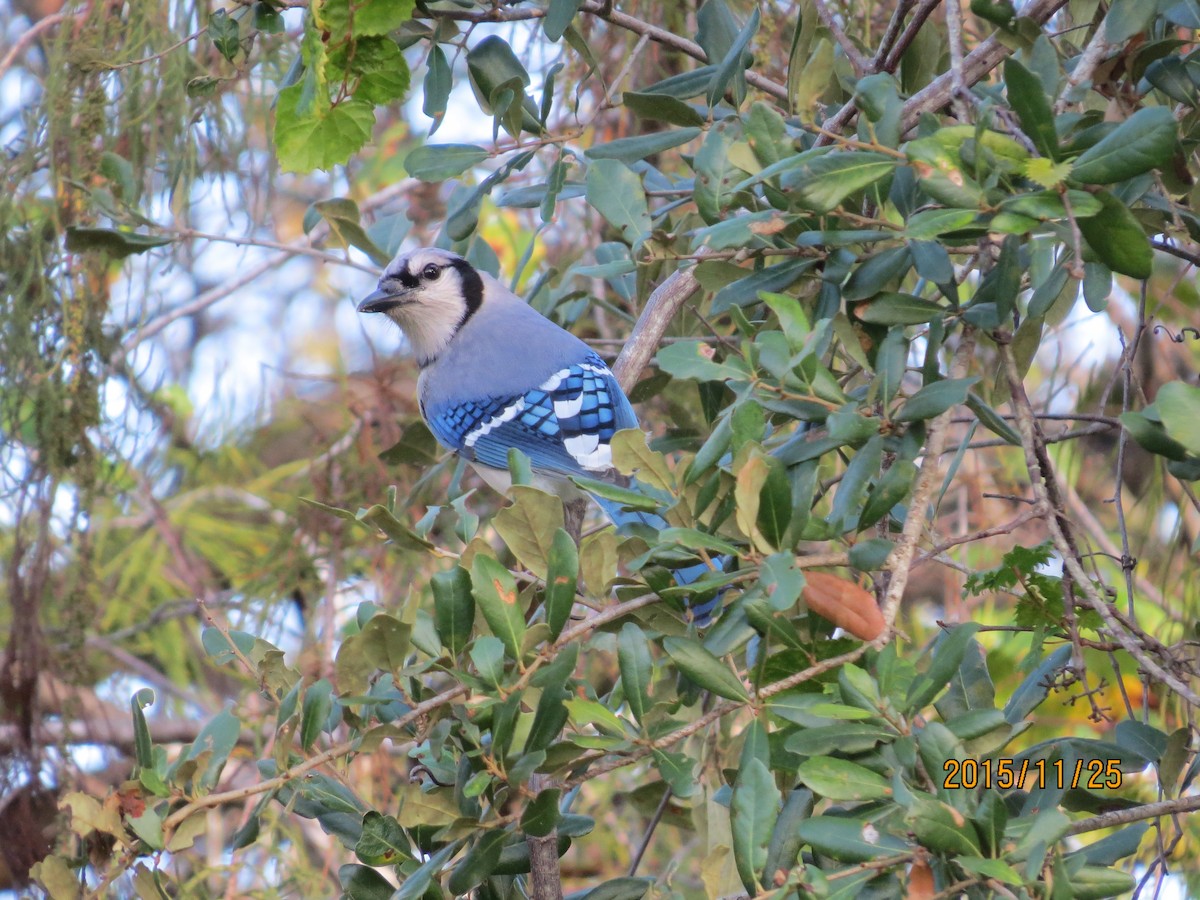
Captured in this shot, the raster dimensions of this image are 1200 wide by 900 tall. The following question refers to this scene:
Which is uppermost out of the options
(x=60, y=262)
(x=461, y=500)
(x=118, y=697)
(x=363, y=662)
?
(x=60, y=262)

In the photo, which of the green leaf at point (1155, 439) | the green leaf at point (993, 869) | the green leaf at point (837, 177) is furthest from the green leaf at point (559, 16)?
the green leaf at point (993, 869)

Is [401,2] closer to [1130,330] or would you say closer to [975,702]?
[975,702]

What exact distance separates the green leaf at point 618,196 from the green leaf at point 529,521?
359mm

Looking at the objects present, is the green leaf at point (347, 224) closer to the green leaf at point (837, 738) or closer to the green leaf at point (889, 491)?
the green leaf at point (889, 491)

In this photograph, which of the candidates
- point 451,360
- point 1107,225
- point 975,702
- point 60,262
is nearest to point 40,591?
point 60,262

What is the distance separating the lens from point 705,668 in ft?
3.51

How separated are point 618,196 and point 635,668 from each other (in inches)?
22.9

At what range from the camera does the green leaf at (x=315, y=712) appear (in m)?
1.16

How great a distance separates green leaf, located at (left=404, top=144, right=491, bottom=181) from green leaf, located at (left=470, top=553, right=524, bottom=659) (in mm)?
688

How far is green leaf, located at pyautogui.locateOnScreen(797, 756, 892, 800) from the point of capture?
969 mm

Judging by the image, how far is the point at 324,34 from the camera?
4.57ft

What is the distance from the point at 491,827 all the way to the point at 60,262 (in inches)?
→ 62.5

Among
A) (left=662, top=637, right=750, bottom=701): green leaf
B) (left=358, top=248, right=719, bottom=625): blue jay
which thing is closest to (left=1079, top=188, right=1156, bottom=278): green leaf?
(left=662, top=637, right=750, bottom=701): green leaf

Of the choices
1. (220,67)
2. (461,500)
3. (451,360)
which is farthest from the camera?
(451,360)
